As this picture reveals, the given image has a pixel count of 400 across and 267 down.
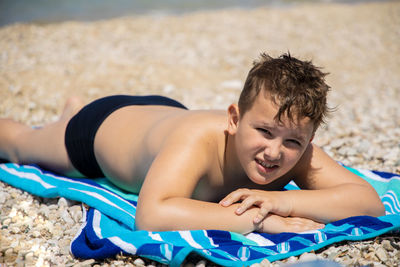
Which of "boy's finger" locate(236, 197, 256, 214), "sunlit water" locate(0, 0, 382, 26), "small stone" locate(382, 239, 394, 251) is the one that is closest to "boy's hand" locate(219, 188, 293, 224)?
"boy's finger" locate(236, 197, 256, 214)

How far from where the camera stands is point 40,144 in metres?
4.26

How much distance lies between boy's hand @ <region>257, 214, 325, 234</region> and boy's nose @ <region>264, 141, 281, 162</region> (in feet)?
1.75

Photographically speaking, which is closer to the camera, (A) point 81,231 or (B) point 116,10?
(A) point 81,231

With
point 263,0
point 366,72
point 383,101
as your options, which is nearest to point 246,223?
point 383,101

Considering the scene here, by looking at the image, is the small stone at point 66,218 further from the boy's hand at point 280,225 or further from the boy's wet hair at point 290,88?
the boy's wet hair at point 290,88

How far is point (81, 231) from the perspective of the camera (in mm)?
3119

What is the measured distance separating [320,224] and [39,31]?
8.96m

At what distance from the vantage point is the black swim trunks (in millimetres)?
3938

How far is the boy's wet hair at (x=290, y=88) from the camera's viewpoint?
270cm

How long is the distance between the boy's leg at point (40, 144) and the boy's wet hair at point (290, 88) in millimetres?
2024

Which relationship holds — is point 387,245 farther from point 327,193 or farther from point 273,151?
point 273,151

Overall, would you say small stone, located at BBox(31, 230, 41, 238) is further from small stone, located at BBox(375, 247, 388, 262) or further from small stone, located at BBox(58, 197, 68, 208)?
small stone, located at BBox(375, 247, 388, 262)

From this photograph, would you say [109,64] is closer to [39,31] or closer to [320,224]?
[39,31]

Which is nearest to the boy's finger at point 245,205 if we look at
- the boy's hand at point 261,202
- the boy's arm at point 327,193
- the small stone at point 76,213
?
the boy's hand at point 261,202
